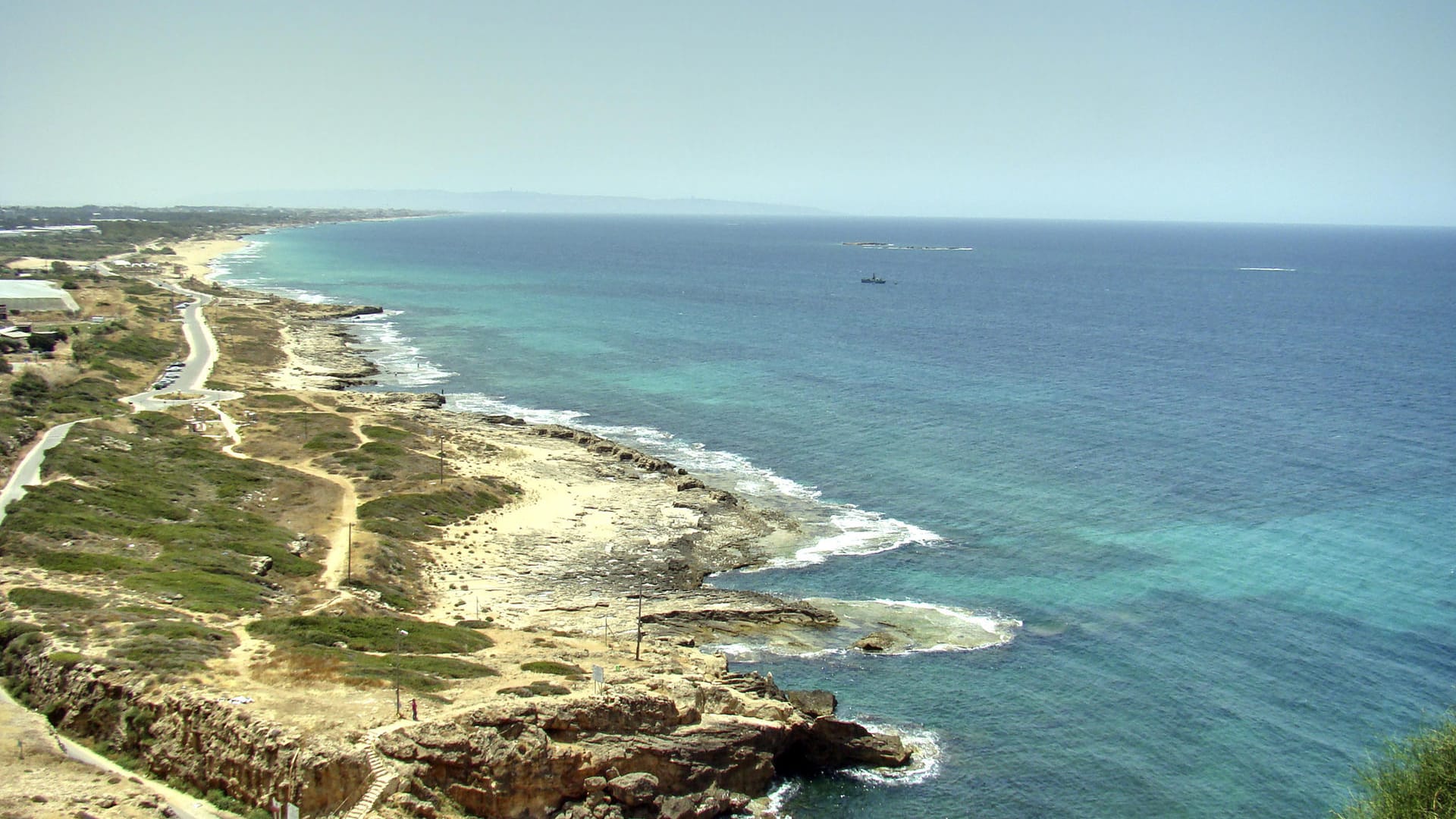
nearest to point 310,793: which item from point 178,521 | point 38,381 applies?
point 178,521

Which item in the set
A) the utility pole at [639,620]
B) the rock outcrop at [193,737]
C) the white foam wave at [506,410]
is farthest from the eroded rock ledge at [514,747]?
the white foam wave at [506,410]

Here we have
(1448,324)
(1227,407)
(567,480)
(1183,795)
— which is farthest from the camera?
(1448,324)

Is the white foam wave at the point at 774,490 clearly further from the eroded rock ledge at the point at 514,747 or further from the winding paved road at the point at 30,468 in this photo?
the winding paved road at the point at 30,468

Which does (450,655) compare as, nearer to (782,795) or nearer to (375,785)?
(375,785)

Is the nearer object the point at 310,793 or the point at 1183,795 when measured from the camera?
the point at 310,793

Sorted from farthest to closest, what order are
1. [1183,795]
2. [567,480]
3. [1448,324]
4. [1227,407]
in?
[1448,324] → [1227,407] → [567,480] → [1183,795]

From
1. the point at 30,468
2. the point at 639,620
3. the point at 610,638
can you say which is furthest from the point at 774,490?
the point at 30,468

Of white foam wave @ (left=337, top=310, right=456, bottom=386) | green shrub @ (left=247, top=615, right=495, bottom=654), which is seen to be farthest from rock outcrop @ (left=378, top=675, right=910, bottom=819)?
white foam wave @ (left=337, top=310, right=456, bottom=386)

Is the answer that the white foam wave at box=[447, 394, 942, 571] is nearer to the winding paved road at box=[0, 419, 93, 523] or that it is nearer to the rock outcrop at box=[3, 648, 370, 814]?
the rock outcrop at box=[3, 648, 370, 814]

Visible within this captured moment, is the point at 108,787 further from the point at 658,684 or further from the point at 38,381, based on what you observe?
the point at 38,381
